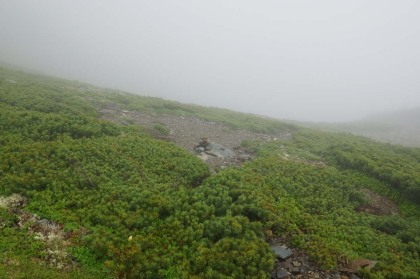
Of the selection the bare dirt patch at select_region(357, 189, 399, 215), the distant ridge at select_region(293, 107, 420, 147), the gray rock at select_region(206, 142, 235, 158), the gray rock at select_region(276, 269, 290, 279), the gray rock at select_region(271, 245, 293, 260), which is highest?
the distant ridge at select_region(293, 107, 420, 147)

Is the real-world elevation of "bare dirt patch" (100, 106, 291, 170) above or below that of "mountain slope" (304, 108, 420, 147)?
below

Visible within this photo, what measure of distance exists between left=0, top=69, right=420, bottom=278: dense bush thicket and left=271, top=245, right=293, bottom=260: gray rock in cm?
46

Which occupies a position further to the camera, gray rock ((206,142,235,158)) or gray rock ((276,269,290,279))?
gray rock ((206,142,235,158))

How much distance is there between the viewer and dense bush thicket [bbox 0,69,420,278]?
1084 cm

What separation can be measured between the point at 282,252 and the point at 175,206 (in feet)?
15.8

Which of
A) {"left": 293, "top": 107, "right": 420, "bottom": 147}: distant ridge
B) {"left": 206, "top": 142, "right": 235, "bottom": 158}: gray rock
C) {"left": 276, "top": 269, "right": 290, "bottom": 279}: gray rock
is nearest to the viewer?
{"left": 276, "top": 269, "right": 290, "bottom": 279}: gray rock

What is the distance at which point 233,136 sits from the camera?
28125 mm

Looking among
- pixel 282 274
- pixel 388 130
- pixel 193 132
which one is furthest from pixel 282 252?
pixel 388 130

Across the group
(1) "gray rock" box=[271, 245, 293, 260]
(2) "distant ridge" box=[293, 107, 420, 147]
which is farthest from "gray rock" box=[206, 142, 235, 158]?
(2) "distant ridge" box=[293, 107, 420, 147]

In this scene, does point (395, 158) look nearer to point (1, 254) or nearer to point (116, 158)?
point (116, 158)

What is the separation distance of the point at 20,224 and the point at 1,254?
167 centimetres

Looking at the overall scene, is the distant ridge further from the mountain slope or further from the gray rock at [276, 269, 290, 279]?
the gray rock at [276, 269, 290, 279]

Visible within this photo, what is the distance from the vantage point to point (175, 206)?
44.2ft

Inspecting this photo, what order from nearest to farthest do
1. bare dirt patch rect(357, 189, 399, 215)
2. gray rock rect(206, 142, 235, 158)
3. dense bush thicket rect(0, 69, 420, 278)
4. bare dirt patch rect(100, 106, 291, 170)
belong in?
dense bush thicket rect(0, 69, 420, 278), bare dirt patch rect(357, 189, 399, 215), bare dirt patch rect(100, 106, 291, 170), gray rock rect(206, 142, 235, 158)
